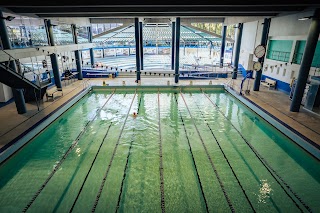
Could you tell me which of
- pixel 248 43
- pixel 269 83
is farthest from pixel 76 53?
pixel 269 83

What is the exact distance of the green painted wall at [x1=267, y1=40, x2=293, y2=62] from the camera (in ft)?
38.7

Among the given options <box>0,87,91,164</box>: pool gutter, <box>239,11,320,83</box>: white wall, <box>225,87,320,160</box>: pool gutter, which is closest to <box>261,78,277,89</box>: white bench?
<box>239,11,320,83</box>: white wall

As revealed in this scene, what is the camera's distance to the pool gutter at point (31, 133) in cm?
635

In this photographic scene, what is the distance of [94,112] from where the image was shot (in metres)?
10.3

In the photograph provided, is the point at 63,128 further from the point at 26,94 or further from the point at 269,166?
the point at 269,166

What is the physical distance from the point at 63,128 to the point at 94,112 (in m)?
1.94

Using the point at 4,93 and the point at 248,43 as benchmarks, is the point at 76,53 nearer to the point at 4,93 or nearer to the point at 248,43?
the point at 4,93

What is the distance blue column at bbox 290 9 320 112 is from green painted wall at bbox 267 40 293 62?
12.8 feet

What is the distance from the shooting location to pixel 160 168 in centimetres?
598

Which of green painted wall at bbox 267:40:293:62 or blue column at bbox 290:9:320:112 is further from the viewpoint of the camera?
green painted wall at bbox 267:40:293:62

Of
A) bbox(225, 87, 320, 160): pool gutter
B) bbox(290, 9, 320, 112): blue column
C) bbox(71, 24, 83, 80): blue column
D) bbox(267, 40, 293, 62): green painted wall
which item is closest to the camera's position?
bbox(225, 87, 320, 160): pool gutter

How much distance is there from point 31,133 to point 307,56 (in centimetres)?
1169

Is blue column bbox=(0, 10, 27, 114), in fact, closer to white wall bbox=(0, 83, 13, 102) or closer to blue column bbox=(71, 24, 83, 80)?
white wall bbox=(0, 83, 13, 102)
